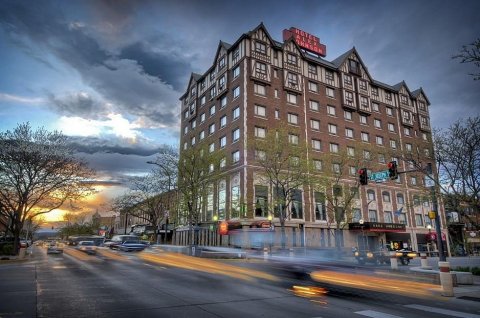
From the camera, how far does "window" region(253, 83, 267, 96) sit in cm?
4691

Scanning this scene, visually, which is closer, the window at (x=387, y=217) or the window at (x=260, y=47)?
the window at (x=260, y=47)

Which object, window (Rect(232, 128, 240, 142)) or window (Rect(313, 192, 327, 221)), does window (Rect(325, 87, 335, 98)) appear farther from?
window (Rect(232, 128, 240, 142))

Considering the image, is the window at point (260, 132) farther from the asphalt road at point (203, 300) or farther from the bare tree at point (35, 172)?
the asphalt road at point (203, 300)

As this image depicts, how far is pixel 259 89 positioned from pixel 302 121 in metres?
8.02

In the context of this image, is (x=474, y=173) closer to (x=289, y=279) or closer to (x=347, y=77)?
(x=289, y=279)

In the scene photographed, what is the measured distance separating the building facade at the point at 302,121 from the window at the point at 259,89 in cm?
17

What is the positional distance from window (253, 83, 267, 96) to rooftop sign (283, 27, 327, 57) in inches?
439

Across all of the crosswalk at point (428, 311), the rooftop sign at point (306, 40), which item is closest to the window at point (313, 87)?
the rooftop sign at point (306, 40)

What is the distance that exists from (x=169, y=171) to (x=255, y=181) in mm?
11188

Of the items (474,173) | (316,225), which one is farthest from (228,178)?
(474,173)

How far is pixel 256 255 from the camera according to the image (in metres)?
20.5

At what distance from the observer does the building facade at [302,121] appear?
44.9m

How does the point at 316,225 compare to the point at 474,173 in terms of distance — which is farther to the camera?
the point at 316,225

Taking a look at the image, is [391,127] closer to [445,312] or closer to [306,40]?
[306,40]
